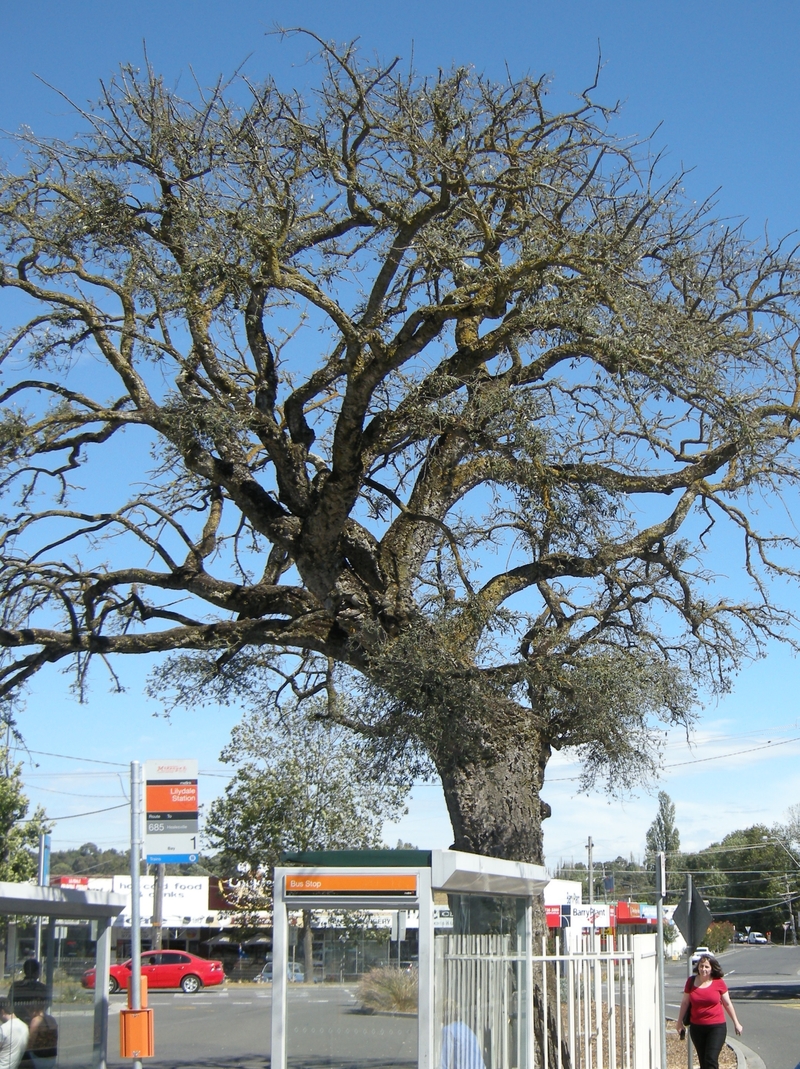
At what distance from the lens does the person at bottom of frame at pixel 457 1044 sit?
8688 millimetres

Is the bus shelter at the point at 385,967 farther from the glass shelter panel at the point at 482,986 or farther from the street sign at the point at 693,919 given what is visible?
the street sign at the point at 693,919

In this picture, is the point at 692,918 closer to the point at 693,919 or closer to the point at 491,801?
the point at 693,919

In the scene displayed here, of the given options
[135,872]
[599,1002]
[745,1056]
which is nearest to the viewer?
[135,872]

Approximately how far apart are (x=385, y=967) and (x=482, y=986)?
1166 millimetres

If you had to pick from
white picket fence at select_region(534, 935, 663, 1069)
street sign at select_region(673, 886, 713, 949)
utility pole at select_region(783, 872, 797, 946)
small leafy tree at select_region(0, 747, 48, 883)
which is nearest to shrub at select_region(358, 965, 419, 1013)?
white picket fence at select_region(534, 935, 663, 1069)

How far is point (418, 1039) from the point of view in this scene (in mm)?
8352

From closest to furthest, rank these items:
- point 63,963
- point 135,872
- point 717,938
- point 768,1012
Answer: point 135,872
point 63,963
point 768,1012
point 717,938

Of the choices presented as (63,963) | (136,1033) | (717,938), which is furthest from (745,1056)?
(717,938)

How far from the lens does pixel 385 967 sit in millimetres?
8617

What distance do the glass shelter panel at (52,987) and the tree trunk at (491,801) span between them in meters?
4.11

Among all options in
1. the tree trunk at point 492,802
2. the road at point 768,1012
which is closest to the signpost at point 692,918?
the road at point 768,1012

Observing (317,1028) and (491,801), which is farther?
(491,801)

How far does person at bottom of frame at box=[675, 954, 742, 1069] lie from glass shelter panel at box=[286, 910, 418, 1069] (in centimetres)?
599

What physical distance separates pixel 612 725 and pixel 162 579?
5.49 meters
